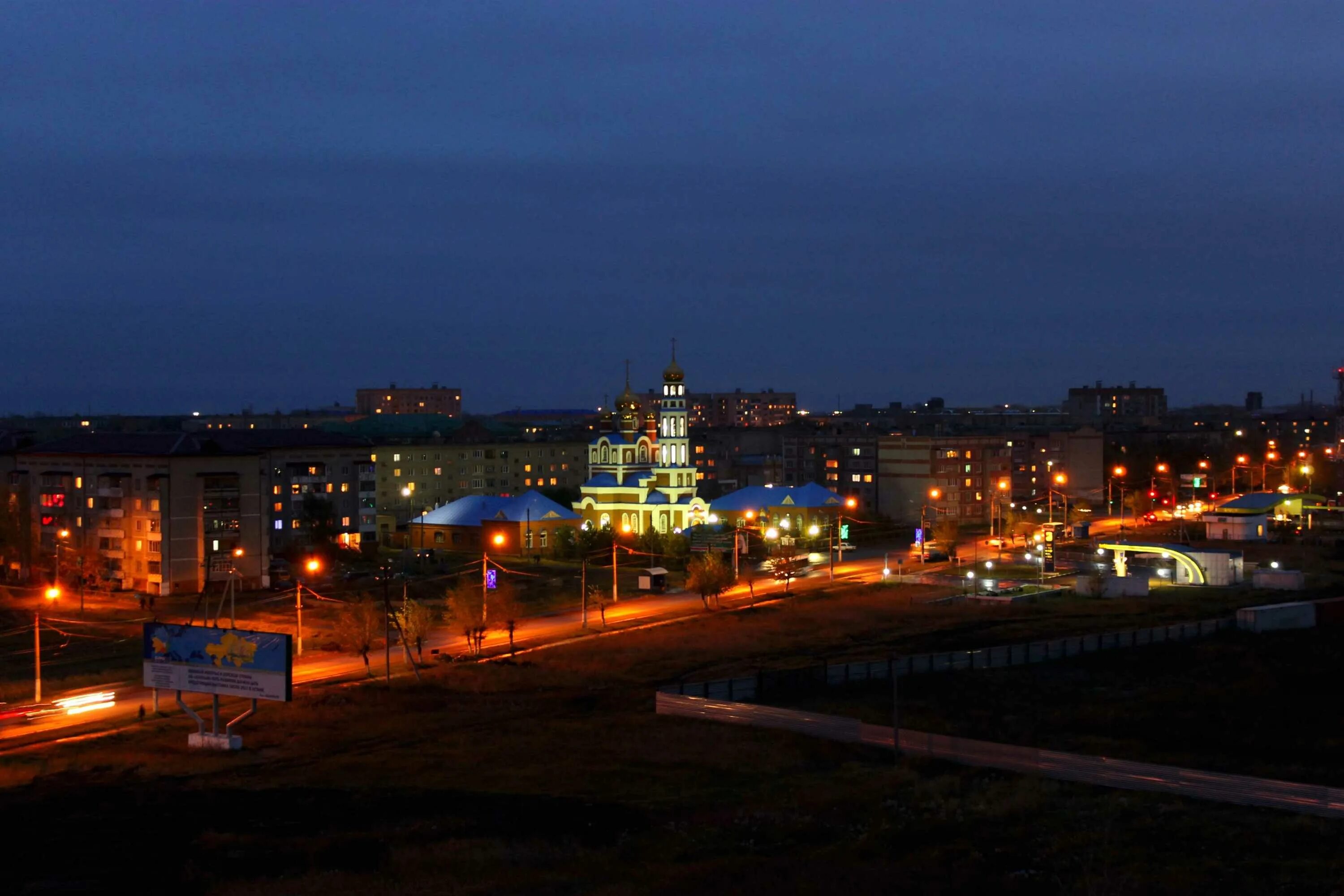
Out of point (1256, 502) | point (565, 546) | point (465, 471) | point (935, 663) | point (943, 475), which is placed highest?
point (465, 471)

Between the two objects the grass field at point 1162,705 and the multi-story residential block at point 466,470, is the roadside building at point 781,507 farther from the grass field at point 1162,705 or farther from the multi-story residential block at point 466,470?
the grass field at point 1162,705

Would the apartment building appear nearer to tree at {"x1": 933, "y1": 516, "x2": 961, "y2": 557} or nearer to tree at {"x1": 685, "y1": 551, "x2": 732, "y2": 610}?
tree at {"x1": 933, "y1": 516, "x2": 961, "y2": 557}

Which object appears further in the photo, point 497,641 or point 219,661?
point 497,641

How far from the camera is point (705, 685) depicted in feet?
115

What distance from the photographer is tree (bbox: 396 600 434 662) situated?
141 feet

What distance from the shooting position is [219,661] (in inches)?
1254

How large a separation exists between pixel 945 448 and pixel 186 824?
255 feet

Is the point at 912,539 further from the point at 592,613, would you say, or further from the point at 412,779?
the point at 412,779

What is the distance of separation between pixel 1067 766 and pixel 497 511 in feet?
174

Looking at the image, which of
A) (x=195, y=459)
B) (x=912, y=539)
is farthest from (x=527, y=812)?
(x=912, y=539)

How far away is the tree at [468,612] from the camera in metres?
44.6

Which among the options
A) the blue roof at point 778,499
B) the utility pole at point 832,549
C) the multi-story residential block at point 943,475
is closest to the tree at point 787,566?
the utility pole at point 832,549

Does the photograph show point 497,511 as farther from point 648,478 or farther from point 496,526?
point 648,478

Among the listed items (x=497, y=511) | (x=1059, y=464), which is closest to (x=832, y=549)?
(x=497, y=511)
